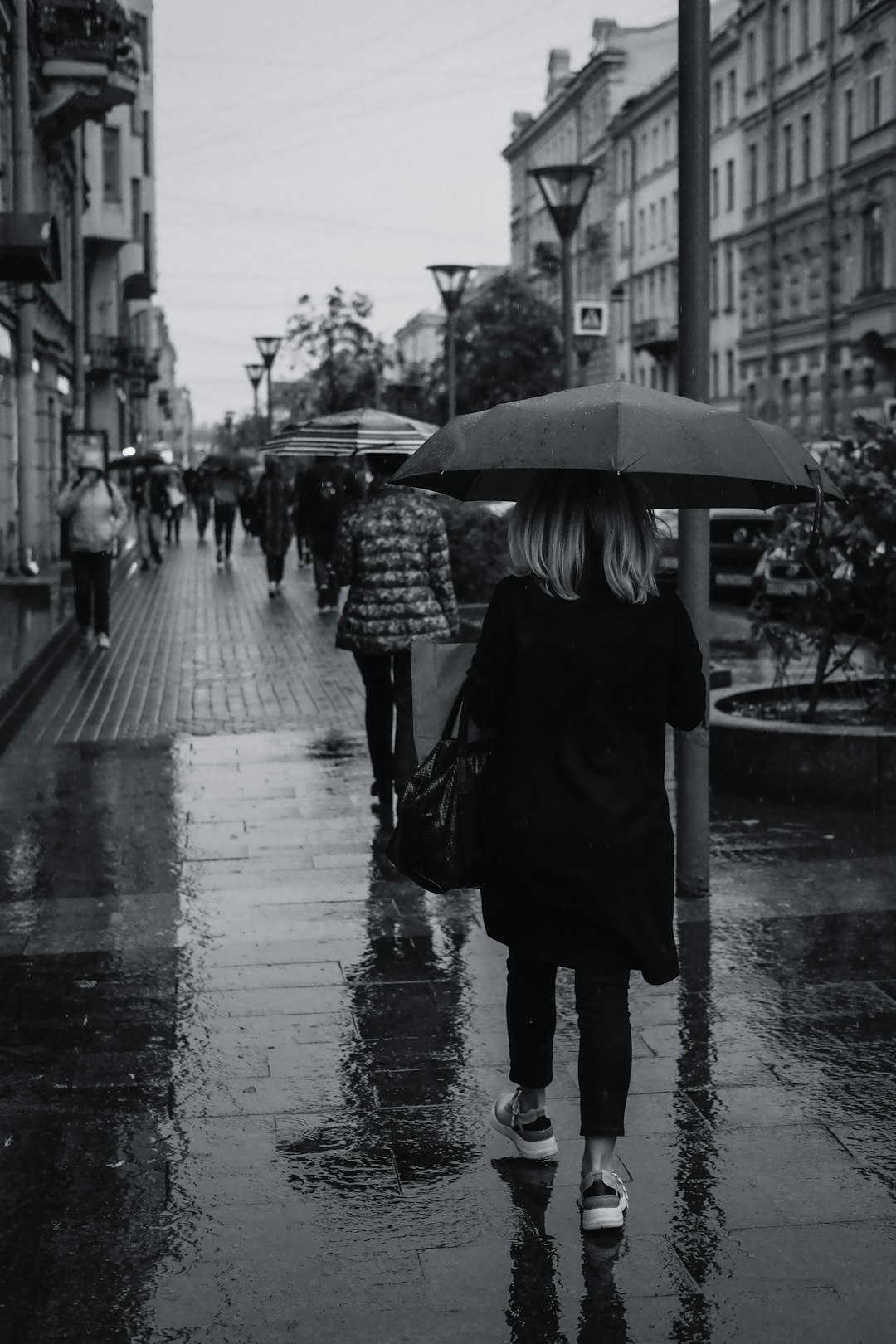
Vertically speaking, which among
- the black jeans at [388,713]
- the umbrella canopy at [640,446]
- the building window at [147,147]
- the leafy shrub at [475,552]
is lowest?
the black jeans at [388,713]

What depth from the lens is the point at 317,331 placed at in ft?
161

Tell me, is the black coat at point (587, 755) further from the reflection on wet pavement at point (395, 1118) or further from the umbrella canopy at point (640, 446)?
the reflection on wet pavement at point (395, 1118)

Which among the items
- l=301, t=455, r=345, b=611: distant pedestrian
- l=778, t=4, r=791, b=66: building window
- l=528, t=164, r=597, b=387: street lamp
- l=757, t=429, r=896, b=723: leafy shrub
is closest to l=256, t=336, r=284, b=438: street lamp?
l=778, t=4, r=791, b=66: building window

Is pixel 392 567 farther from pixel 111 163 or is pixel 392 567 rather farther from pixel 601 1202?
pixel 111 163

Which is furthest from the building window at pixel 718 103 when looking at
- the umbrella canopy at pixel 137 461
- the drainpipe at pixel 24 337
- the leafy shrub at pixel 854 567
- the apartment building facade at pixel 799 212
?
the leafy shrub at pixel 854 567

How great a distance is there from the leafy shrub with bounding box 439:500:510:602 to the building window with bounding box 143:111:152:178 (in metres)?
48.6

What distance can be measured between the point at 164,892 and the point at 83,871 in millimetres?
582

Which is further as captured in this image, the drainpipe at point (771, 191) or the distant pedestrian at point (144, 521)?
the drainpipe at point (771, 191)

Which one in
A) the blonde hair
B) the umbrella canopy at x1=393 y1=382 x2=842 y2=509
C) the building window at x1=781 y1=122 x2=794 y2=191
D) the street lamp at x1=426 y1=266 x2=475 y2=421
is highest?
the building window at x1=781 y1=122 x2=794 y2=191

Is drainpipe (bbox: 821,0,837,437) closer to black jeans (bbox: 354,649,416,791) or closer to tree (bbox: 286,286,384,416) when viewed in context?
tree (bbox: 286,286,384,416)

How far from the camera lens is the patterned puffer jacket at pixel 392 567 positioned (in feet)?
27.8

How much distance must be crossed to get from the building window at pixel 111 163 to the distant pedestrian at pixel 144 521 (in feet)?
44.9

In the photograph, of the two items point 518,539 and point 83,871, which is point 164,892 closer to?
point 83,871

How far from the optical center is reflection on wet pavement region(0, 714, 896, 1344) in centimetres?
375
